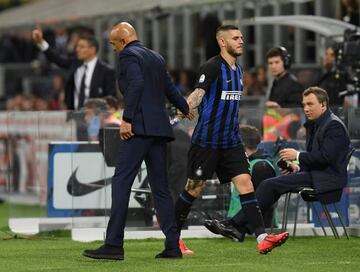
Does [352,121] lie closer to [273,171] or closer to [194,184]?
[273,171]

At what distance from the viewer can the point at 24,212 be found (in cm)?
2022

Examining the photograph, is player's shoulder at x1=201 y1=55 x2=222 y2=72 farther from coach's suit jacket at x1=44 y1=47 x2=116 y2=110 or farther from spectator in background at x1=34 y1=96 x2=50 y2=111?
spectator in background at x1=34 y1=96 x2=50 y2=111

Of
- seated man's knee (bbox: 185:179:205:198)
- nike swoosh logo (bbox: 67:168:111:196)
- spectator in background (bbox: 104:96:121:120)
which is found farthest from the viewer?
spectator in background (bbox: 104:96:121:120)

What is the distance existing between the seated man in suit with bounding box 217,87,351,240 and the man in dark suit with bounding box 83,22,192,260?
205 centimetres

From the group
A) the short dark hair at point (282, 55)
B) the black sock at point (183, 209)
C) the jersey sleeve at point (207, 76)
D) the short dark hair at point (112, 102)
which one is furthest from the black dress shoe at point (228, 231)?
the short dark hair at point (112, 102)

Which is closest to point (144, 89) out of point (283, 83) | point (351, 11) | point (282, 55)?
point (282, 55)

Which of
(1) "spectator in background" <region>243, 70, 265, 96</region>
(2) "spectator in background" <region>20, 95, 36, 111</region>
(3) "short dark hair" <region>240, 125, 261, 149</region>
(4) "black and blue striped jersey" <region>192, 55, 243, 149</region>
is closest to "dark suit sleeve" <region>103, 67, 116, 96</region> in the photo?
(3) "short dark hair" <region>240, 125, 261, 149</region>

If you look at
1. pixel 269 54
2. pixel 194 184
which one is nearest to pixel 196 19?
pixel 269 54

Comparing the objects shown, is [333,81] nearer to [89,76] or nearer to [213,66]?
[89,76]

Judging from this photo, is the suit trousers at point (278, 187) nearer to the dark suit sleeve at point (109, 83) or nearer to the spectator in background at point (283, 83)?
the spectator in background at point (283, 83)

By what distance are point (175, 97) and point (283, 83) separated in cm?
505

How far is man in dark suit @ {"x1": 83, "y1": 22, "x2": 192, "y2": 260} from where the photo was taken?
13070 mm

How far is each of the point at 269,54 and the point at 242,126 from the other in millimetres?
2127

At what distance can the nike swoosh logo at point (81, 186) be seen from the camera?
1684 centimetres
